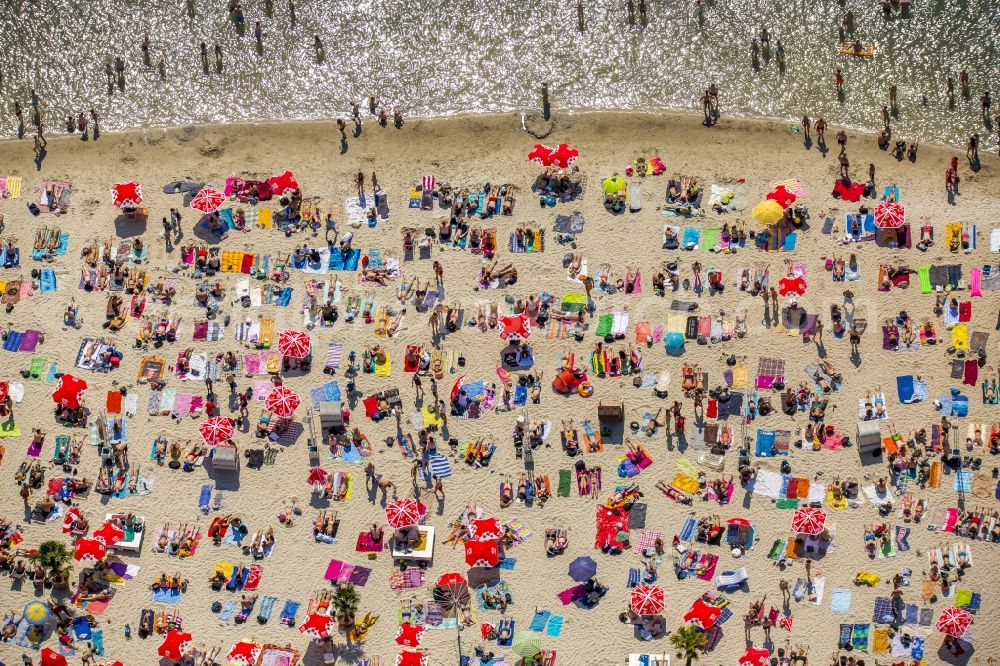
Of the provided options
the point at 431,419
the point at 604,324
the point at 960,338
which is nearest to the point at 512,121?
the point at 604,324

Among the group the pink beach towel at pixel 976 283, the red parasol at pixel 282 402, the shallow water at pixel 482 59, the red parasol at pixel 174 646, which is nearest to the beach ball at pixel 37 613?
the red parasol at pixel 174 646

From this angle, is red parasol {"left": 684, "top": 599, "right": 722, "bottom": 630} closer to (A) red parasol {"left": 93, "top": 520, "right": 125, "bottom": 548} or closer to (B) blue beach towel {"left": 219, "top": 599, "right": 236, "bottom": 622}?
(B) blue beach towel {"left": 219, "top": 599, "right": 236, "bottom": 622}

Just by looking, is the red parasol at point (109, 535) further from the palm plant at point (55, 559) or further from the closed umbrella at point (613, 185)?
the closed umbrella at point (613, 185)

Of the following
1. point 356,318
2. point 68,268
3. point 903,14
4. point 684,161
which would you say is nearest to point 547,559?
point 356,318

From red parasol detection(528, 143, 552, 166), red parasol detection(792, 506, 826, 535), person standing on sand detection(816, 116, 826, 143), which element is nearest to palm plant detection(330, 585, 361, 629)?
red parasol detection(792, 506, 826, 535)

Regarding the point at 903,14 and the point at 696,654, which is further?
the point at 903,14

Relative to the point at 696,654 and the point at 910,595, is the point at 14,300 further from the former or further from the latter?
the point at 910,595

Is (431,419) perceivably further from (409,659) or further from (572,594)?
(409,659)
